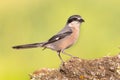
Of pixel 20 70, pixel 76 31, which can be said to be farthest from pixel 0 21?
pixel 76 31

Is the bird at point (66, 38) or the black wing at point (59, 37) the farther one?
the bird at point (66, 38)

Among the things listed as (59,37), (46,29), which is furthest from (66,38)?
(46,29)

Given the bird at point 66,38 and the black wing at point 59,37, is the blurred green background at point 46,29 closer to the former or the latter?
the bird at point 66,38

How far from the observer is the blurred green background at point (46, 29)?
1788cm

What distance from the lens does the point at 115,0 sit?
2564cm

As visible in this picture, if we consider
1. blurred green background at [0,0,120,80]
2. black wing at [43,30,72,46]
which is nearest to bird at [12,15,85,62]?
black wing at [43,30,72,46]

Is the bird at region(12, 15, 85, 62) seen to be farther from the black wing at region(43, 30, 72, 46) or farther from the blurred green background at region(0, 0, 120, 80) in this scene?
the blurred green background at region(0, 0, 120, 80)

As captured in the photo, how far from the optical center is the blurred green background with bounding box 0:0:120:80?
1788 centimetres

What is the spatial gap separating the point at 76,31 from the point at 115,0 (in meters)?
12.2

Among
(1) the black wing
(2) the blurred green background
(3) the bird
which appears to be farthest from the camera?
(2) the blurred green background

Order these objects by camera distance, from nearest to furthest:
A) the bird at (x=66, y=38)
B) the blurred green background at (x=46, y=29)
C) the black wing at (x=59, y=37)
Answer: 1. the black wing at (x=59, y=37)
2. the bird at (x=66, y=38)
3. the blurred green background at (x=46, y=29)

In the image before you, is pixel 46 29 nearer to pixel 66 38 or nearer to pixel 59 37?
pixel 66 38

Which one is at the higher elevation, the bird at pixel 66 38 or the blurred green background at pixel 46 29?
the blurred green background at pixel 46 29

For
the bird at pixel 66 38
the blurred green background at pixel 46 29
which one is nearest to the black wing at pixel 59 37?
the bird at pixel 66 38
